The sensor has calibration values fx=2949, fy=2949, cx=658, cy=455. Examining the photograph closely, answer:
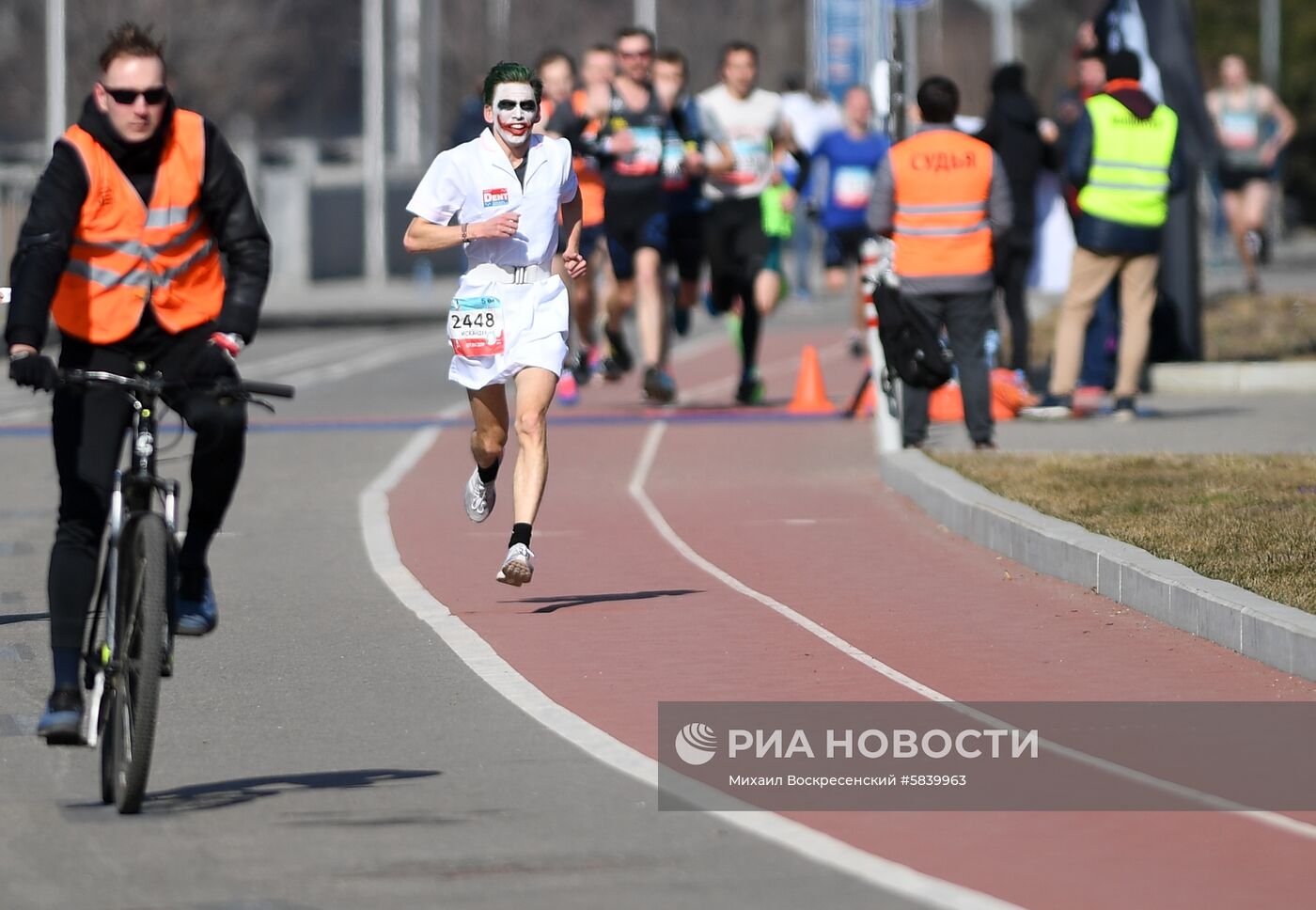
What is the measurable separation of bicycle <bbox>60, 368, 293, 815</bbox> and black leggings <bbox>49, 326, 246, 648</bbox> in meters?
0.05

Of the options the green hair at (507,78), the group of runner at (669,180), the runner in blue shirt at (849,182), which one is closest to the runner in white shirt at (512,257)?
the green hair at (507,78)

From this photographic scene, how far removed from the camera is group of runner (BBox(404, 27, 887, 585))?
10.6 meters

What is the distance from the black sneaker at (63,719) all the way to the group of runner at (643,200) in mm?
3589

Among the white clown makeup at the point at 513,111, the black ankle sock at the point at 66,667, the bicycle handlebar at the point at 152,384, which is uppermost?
the white clown makeup at the point at 513,111

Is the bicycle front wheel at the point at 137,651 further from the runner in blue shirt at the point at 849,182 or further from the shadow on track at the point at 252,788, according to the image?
the runner in blue shirt at the point at 849,182

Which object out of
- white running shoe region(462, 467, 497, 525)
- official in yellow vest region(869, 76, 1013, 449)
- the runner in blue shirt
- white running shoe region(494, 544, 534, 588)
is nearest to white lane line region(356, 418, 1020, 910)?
white running shoe region(494, 544, 534, 588)

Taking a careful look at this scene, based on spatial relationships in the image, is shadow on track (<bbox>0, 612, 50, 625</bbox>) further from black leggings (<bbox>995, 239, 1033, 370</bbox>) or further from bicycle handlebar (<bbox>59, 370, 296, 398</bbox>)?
black leggings (<bbox>995, 239, 1033, 370</bbox>)

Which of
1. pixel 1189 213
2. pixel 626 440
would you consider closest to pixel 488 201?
pixel 626 440

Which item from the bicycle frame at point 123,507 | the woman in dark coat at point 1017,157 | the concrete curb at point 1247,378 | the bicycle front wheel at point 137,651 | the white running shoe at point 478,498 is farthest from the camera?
the concrete curb at point 1247,378

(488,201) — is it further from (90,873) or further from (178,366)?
(90,873)

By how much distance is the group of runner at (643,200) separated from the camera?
10617mm

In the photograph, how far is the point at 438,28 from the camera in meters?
53.2

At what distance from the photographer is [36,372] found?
6875 mm

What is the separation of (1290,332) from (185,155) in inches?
678
